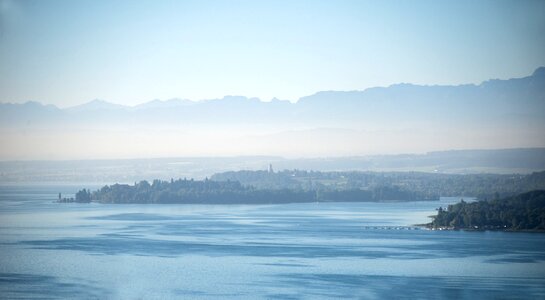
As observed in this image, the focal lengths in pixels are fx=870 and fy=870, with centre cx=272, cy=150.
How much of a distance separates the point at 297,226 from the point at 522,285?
1217cm

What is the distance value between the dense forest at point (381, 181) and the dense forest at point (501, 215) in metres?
11.8

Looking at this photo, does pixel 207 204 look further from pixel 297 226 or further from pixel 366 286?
pixel 366 286

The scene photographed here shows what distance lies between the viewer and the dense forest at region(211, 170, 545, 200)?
4009 centimetres

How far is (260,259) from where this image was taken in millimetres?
17297

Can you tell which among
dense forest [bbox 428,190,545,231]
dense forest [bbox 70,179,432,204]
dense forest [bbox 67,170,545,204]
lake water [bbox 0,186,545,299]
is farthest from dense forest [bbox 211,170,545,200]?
lake water [bbox 0,186,545,299]

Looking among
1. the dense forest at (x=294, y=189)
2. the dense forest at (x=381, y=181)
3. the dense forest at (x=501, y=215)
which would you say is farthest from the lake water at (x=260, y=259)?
the dense forest at (x=381, y=181)

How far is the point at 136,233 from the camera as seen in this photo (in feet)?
74.9

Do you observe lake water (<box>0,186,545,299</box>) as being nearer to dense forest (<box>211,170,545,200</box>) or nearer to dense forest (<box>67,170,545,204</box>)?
dense forest (<box>67,170,545,204</box>)

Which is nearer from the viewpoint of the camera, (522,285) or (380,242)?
(522,285)

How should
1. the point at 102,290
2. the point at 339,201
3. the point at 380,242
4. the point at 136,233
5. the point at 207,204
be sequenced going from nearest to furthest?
1. the point at 102,290
2. the point at 380,242
3. the point at 136,233
4. the point at 207,204
5. the point at 339,201

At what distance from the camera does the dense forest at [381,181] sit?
40.1 metres

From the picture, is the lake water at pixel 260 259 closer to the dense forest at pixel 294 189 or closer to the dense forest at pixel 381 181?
the dense forest at pixel 294 189

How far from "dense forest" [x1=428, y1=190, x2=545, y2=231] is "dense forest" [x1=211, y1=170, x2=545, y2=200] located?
11.8 m

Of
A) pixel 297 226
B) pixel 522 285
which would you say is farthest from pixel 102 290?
pixel 297 226
